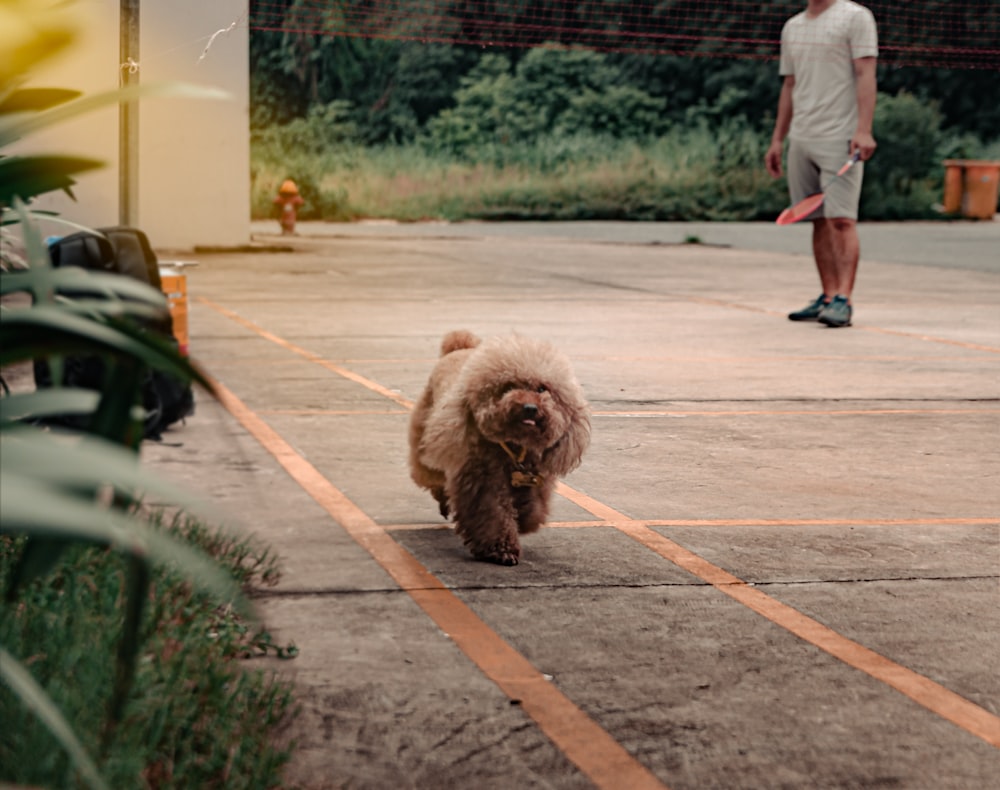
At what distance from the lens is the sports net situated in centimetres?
4766

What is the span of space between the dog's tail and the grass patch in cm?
182

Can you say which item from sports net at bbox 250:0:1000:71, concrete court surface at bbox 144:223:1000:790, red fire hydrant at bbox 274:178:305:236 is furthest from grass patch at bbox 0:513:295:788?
sports net at bbox 250:0:1000:71

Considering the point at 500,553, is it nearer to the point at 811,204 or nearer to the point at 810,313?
the point at 811,204

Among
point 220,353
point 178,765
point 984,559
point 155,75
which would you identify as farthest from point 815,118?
point 178,765

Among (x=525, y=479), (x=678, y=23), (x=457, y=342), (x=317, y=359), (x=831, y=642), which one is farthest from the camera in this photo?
(x=678, y=23)

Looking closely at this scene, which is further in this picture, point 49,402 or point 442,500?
point 442,500

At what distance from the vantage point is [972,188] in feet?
135

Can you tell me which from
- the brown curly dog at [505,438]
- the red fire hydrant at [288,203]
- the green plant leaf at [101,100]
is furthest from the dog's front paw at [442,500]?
the red fire hydrant at [288,203]

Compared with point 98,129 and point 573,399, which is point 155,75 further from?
point 573,399

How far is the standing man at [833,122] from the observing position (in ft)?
42.6

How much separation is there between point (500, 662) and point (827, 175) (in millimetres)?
9417

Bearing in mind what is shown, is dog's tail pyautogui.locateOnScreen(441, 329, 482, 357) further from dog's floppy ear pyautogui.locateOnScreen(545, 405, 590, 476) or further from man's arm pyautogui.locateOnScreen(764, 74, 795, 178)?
man's arm pyautogui.locateOnScreen(764, 74, 795, 178)

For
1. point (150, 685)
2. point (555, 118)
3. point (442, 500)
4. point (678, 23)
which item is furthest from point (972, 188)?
point (150, 685)

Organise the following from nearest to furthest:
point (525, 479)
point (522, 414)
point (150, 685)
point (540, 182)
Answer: point (150, 685), point (522, 414), point (525, 479), point (540, 182)
